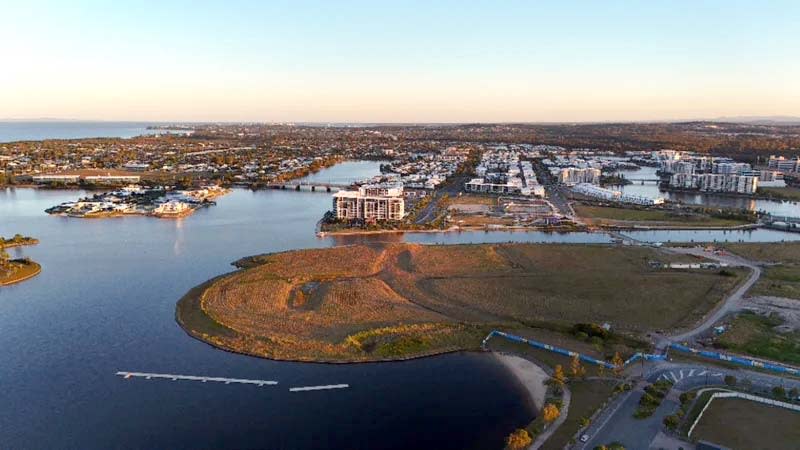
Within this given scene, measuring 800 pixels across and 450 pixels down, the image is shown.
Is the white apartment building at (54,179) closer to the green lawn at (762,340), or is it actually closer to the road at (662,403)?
the road at (662,403)

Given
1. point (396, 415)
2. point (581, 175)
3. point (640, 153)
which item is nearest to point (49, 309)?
point (396, 415)

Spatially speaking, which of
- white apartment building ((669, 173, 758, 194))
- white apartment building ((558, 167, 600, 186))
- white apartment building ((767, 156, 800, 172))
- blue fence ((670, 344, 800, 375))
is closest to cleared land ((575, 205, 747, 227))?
white apartment building ((669, 173, 758, 194))

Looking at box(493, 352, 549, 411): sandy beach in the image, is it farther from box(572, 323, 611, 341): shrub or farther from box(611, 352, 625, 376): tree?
box(572, 323, 611, 341): shrub

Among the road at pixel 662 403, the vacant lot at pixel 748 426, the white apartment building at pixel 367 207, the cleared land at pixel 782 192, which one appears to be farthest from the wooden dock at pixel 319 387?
the cleared land at pixel 782 192

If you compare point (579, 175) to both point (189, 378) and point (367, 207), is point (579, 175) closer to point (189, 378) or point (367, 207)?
point (367, 207)

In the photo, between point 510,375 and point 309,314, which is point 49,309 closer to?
point 309,314

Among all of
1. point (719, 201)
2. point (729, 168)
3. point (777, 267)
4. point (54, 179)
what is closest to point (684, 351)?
point (777, 267)
